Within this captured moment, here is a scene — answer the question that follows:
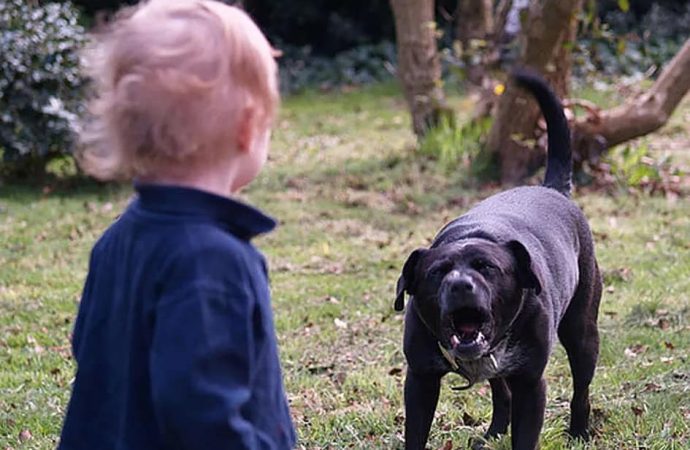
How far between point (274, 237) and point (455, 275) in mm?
5276

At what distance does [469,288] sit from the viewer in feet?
11.0

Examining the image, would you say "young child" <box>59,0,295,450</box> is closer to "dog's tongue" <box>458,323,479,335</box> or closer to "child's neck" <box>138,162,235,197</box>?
"child's neck" <box>138,162,235,197</box>

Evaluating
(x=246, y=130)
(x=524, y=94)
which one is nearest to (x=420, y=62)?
(x=524, y=94)

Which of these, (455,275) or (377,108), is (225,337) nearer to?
(455,275)

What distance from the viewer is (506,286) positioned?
3.53 m

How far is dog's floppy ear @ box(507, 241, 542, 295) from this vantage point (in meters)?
3.58

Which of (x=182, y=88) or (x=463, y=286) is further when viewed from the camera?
(x=463, y=286)

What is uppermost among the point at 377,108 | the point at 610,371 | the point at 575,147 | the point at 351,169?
the point at 610,371

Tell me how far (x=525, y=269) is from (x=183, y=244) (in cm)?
182

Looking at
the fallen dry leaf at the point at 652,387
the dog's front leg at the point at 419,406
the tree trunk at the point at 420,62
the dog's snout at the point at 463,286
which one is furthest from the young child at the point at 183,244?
the tree trunk at the point at 420,62

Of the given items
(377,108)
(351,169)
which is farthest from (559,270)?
(377,108)

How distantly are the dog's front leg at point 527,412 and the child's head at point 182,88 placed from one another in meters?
1.98

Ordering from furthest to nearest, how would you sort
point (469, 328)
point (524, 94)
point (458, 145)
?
point (458, 145) < point (524, 94) < point (469, 328)

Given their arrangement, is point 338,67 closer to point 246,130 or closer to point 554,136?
point 554,136
